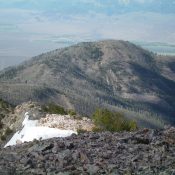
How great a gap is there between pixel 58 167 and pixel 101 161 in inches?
57.3

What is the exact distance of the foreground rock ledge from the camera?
659 inches

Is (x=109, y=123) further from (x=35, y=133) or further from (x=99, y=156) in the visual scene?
(x=99, y=156)

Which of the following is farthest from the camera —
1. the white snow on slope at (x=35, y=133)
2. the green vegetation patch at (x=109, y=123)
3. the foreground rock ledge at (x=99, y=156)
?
the green vegetation patch at (x=109, y=123)

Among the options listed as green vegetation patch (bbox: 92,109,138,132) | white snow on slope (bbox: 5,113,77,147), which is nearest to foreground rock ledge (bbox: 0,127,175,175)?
white snow on slope (bbox: 5,113,77,147)

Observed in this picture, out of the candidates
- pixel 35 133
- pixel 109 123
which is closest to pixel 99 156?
pixel 35 133

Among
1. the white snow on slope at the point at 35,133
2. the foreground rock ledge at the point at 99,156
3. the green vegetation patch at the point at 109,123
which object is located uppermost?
the foreground rock ledge at the point at 99,156

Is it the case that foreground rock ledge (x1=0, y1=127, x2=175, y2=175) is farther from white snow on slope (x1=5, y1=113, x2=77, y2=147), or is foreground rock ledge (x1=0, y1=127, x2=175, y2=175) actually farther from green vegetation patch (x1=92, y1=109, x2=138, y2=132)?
green vegetation patch (x1=92, y1=109, x2=138, y2=132)

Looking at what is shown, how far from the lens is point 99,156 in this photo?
1842 centimetres

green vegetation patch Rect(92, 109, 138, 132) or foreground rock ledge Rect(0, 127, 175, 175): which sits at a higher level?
foreground rock ledge Rect(0, 127, 175, 175)

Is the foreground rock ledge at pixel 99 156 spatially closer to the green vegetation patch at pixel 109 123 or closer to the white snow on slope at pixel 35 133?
the white snow on slope at pixel 35 133

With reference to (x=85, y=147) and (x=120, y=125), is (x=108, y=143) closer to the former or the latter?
(x=85, y=147)

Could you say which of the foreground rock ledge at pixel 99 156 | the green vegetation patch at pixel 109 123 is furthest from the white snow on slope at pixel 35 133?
the foreground rock ledge at pixel 99 156

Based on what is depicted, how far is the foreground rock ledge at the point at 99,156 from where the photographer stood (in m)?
16.7

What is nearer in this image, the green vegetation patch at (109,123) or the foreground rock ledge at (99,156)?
the foreground rock ledge at (99,156)
